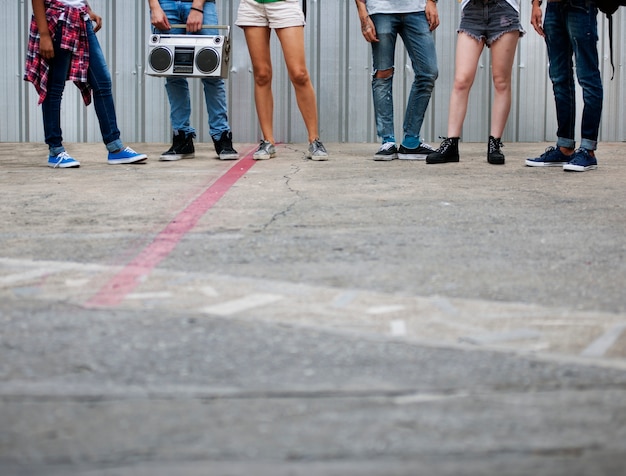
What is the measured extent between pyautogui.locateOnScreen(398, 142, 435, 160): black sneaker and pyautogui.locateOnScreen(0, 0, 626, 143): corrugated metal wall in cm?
194

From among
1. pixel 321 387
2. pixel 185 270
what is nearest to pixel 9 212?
pixel 185 270

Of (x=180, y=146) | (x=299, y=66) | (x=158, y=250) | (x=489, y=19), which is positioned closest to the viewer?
(x=158, y=250)

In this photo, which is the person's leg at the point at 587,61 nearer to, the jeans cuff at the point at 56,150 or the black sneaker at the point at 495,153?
the black sneaker at the point at 495,153

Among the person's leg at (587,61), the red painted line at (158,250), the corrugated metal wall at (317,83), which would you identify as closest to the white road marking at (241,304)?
the red painted line at (158,250)

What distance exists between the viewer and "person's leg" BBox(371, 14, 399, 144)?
756 cm

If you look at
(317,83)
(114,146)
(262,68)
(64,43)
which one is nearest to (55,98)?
(64,43)

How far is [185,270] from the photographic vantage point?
11.9ft

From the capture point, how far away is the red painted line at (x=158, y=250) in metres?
3.27

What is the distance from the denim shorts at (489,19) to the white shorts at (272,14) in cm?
109

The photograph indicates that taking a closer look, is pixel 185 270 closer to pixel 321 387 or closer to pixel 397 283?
pixel 397 283

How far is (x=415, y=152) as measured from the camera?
310 inches

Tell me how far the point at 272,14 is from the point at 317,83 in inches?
97.6

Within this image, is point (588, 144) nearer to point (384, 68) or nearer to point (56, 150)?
point (384, 68)

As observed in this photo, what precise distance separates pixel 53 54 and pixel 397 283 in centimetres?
432
